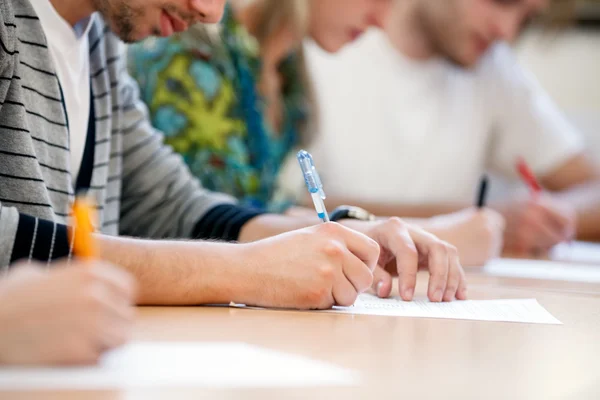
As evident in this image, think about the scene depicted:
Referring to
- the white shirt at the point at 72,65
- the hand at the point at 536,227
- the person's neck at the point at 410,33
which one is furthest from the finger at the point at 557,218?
the white shirt at the point at 72,65

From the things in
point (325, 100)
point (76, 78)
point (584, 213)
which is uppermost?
point (76, 78)

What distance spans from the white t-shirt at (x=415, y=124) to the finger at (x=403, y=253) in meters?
1.40

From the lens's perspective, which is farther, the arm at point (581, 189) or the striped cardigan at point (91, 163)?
the arm at point (581, 189)

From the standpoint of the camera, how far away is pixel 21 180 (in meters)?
0.88

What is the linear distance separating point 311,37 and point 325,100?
18.3 inches

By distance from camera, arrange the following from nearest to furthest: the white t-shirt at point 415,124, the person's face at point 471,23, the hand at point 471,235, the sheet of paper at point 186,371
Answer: the sheet of paper at point 186,371, the hand at point 471,235, the person's face at point 471,23, the white t-shirt at point 415,124

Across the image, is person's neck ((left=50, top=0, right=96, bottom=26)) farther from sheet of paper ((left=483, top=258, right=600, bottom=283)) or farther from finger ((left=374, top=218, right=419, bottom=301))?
sheet of paper ((left=483, top=258, right=600, bottom=283))

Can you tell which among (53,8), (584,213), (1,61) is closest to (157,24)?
(53,8)

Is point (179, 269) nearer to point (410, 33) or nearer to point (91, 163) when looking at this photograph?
point (91, 163)

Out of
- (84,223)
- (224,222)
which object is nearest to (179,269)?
(84,223)

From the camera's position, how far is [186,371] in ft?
1.57

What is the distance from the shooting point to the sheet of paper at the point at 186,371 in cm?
44

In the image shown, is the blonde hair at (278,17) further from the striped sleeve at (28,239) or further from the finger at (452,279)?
the striped sleeve at (28,239)

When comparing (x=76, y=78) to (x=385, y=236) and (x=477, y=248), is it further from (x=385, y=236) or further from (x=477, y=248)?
(x=477, y=248)
